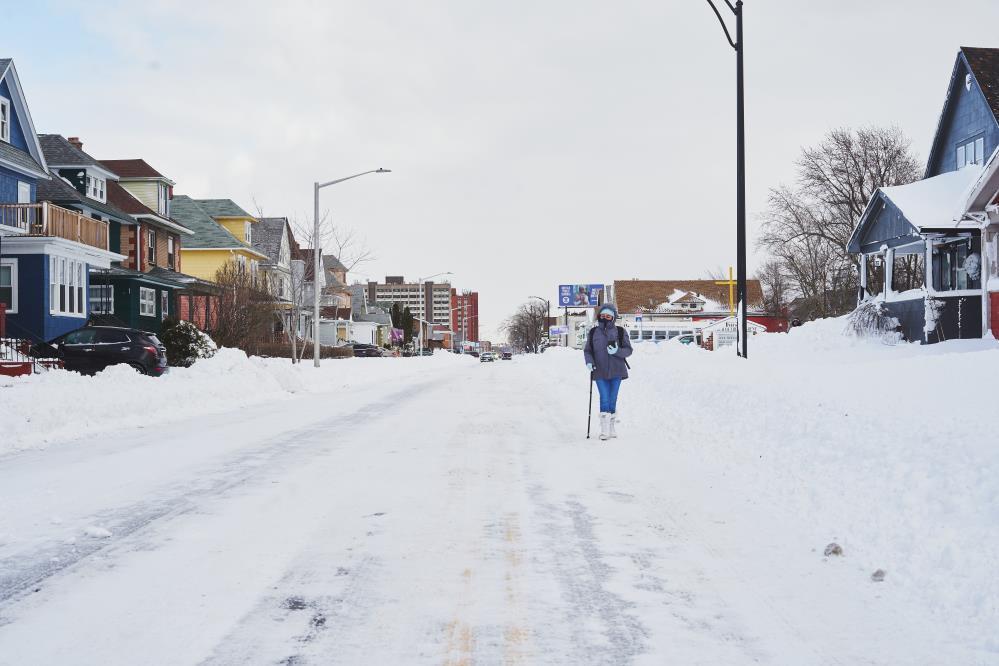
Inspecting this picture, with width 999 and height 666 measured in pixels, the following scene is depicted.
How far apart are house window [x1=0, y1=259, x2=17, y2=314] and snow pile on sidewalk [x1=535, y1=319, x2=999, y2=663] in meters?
22.8

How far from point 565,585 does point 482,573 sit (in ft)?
1.82

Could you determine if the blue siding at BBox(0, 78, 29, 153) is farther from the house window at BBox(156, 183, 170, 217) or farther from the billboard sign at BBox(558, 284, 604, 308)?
the billboard sign at BBox(558, 284, 604, 308)

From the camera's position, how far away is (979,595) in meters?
4.79

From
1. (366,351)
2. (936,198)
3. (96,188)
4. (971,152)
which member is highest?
(96,188)

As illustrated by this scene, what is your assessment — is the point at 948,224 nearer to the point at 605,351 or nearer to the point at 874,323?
the point at 874,323

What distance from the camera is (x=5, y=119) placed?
3095 centimetres

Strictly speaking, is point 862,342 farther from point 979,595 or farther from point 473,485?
point 979,595

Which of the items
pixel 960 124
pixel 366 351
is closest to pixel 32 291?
pixel 960 124

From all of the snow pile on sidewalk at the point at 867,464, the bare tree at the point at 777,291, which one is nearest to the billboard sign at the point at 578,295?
the bare tree at the point at 777,291

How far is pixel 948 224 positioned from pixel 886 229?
16.6 feet

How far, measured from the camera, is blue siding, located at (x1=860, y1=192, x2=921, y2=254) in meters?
27.7

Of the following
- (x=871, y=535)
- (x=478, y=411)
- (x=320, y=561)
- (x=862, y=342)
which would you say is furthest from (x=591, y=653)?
(x=862, y=342)

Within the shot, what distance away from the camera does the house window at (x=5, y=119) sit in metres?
30.7

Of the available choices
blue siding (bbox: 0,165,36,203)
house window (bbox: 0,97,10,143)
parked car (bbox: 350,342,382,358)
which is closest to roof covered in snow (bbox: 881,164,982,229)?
blue siding (bbox: 0,165,36,203)
